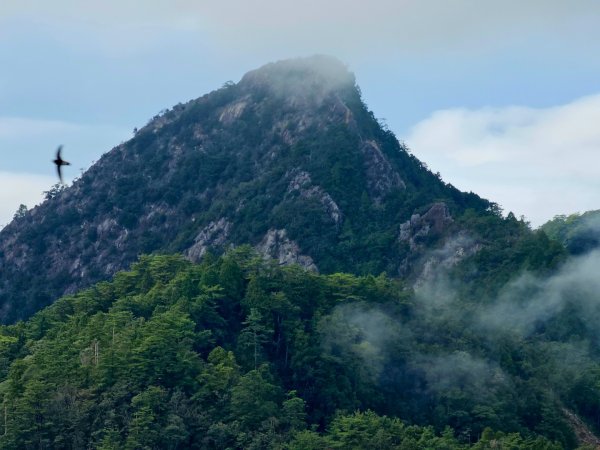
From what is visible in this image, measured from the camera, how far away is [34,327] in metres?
71.8

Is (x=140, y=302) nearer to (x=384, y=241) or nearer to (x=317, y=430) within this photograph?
(x=317, y=430)

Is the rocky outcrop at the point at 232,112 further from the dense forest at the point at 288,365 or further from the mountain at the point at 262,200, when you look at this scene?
the dense forest at the point at 288,365

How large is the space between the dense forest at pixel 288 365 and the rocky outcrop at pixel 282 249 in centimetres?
1480

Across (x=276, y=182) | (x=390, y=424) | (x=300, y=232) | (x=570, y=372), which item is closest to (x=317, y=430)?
(x=390, y=424)

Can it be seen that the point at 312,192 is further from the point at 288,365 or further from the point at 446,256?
the point at 288,365

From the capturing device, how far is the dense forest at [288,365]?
191 feet

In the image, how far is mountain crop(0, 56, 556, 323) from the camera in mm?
92250

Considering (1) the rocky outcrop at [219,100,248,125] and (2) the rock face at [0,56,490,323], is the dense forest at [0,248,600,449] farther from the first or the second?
(1) the rocky outcrop at [219,100,248,125]

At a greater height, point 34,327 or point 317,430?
point 34,327

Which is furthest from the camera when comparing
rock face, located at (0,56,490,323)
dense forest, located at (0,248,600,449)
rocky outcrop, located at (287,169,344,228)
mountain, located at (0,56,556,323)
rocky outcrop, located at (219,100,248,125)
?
rocky outcrop, located at (219,100,248,125)

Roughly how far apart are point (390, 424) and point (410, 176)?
1765 inches

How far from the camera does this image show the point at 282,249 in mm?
94188

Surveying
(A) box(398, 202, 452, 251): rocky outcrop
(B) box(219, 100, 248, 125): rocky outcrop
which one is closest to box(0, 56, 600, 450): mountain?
(A) box(398, 202, 452, 251): rocky outcrop

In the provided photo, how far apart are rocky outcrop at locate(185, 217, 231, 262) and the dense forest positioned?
68.2 ft
